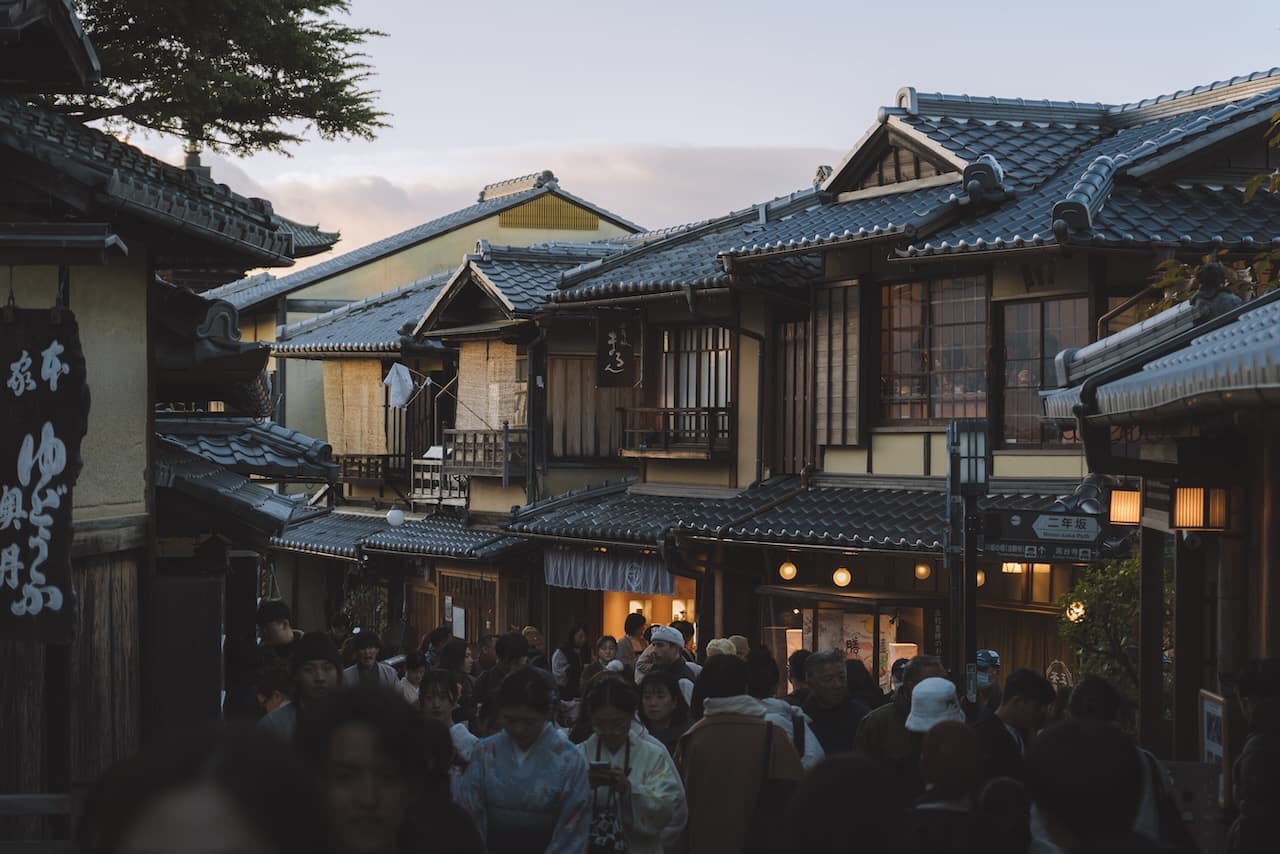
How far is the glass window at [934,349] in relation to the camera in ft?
66.3

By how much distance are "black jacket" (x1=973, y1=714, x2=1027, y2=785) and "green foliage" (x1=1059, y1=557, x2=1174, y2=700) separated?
8389 mm

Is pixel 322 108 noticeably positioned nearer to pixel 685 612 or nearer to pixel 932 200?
pixel 932 200

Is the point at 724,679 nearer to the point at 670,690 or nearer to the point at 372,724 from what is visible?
the point at 670,690

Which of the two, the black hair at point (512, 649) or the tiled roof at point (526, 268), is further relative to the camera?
the tiled roof at point (526, 268)

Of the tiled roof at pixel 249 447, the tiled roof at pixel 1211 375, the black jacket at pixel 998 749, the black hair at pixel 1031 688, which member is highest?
the tiled roof at pixel 1211 375

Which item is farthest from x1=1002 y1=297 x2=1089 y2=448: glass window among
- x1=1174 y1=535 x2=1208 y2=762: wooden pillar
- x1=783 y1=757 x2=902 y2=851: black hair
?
x1=783 y1=757 x2=902 y2=851: black hair

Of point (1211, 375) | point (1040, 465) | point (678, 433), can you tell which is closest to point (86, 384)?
point (1211, 375)

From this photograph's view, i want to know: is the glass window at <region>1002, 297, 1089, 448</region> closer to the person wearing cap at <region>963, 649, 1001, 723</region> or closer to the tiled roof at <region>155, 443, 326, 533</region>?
the person wearing cap at <region>963, 649, 1001, 723</region>

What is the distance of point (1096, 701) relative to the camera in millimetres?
7875

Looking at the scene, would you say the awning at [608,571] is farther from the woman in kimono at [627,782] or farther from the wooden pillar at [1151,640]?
the woman in kimono at [627,782]

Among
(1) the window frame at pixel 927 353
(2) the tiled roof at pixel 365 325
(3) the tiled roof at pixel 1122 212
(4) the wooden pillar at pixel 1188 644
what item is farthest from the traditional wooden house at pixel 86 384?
(2) the tiled roof at pixel 365 325

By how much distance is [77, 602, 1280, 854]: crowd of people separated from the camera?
2502 mm

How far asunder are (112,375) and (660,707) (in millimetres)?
4594

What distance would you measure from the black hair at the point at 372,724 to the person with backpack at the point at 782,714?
4061 mm
